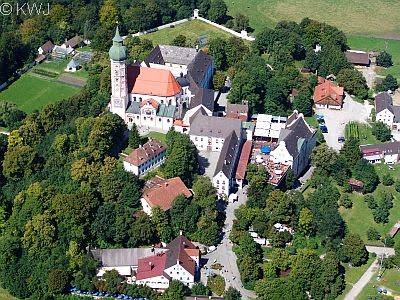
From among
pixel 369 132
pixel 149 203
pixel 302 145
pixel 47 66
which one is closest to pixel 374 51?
pixel 369 132

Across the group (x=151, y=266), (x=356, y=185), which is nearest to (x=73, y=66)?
(x=356, y=185)

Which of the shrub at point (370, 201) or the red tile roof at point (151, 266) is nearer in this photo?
the red tile roof at point (151, 266)

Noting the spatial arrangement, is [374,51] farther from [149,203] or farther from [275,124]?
[149,203]

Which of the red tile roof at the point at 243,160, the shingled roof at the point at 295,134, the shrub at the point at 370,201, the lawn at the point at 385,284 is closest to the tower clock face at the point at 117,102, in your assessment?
the red tile roof at the point at 243,160

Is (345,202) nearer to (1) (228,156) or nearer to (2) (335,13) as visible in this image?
(1) (228,156)

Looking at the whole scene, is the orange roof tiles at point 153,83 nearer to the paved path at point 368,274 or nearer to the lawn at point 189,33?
the lawn at point 189,33

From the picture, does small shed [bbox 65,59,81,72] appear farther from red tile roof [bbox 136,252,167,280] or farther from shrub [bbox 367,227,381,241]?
shrub [bbox 367,227,381,241]
